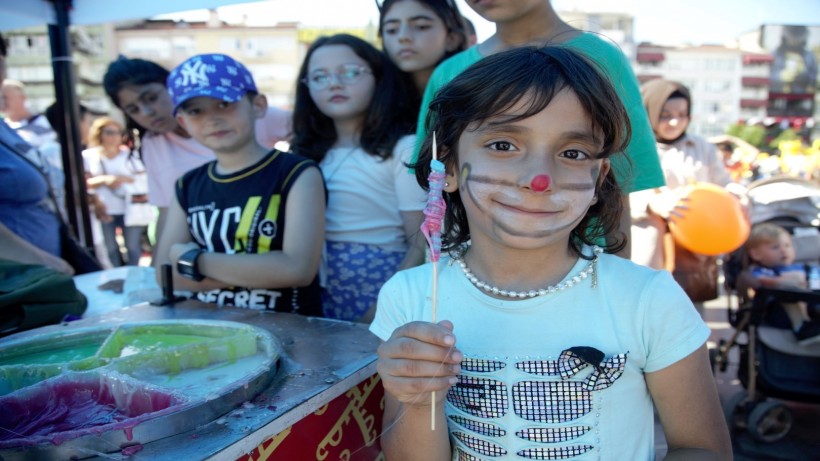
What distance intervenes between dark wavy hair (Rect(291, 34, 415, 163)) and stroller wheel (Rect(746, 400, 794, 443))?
8.26ft

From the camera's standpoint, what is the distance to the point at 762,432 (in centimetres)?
310

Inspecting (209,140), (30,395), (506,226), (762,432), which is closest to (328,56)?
(209,140)

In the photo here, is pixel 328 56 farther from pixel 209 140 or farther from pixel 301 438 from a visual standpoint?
pixel 301 438

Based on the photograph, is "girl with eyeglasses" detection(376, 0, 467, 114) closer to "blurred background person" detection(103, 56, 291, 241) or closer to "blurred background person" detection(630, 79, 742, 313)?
"blurred background person" detection(103, 56, 291, 241)

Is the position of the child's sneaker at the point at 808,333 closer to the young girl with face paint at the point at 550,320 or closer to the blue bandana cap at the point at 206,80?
the young girl with face paint at the point at 550,320

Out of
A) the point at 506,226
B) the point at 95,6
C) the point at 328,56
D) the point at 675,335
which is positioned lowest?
the point at 675,335

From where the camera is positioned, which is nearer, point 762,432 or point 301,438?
point 301,438

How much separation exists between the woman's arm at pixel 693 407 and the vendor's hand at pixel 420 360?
395 millimetres

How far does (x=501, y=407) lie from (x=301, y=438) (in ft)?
1.31

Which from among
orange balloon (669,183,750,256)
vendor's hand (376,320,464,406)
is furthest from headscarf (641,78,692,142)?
vendor's hand (376,320,464,406)

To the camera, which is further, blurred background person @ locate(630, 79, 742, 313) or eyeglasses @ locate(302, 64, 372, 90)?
blurred background person @ locate(630, 79, 742, 313)

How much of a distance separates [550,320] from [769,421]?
2.81m

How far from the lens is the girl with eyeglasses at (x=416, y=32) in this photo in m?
2.19

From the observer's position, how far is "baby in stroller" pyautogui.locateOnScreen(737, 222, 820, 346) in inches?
137
